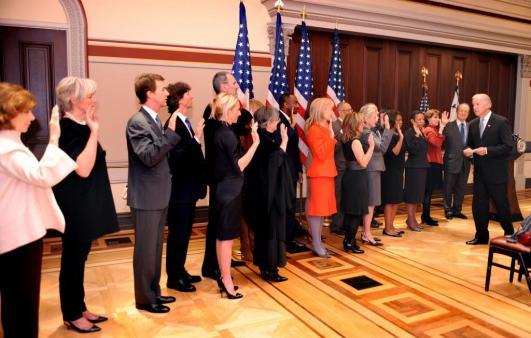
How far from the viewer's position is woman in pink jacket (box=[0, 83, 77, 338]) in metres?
1.97

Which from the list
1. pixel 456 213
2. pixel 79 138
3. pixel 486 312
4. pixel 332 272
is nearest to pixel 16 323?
pixel 79 138

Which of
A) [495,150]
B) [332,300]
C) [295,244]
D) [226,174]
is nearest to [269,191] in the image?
[226,174]

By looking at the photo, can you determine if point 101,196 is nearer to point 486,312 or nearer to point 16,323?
point 16,323

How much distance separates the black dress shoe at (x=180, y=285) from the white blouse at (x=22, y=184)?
5.53ft

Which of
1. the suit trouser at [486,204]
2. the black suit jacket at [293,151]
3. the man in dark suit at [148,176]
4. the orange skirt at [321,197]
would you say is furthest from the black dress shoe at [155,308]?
the suit trouser at [486,204]

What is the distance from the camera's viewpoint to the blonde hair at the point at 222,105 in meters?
3.30

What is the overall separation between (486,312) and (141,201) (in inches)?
101

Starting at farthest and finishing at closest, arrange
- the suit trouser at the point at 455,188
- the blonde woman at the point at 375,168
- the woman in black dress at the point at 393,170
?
the suit trouser at the point at 455,188, the woman in black dress at the point at 393,170, the blonde woman at the point at 375,168

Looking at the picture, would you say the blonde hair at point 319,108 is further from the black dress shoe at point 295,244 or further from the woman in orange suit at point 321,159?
the black dress shoe at point 295,244

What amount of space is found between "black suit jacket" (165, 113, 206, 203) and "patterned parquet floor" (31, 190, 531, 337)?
2.60 ft

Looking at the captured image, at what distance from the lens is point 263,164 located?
3.70m

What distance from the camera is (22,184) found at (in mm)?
2055

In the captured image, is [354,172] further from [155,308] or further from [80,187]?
[80,187]

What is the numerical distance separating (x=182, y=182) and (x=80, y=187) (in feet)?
3.11
